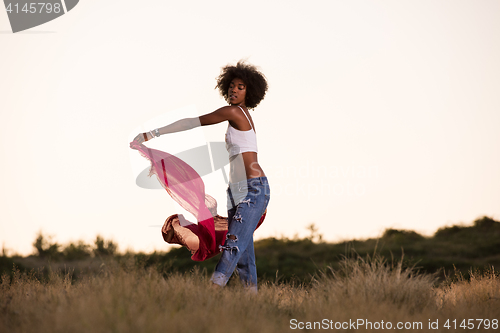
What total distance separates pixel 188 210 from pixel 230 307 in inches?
52.6

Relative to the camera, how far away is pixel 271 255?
30.2m

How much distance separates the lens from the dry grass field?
2916 mm

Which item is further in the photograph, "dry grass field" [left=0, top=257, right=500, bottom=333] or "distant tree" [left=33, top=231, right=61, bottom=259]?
"distant tree" [left=33, top=231, right=61, bottom=259]

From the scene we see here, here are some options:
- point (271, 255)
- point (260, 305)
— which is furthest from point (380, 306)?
point (271, 255)

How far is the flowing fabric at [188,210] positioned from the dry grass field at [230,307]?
339mm

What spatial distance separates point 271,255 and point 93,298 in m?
27.6

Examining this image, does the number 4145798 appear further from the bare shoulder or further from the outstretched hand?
the outstretched hand

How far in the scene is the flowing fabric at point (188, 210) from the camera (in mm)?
4543

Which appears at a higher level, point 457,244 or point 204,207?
point 204,207

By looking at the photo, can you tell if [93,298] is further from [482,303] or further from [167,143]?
[482,303]

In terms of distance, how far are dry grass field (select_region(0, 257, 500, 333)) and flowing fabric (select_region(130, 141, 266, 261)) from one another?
34 cm

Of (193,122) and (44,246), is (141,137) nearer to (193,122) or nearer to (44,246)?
(193,122)

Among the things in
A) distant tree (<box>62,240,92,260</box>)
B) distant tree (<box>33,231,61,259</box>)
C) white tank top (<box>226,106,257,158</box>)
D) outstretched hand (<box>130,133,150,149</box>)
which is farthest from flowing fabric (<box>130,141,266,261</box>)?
distant tree (<box>62,240,92,260</box>)

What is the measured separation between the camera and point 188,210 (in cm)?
460
